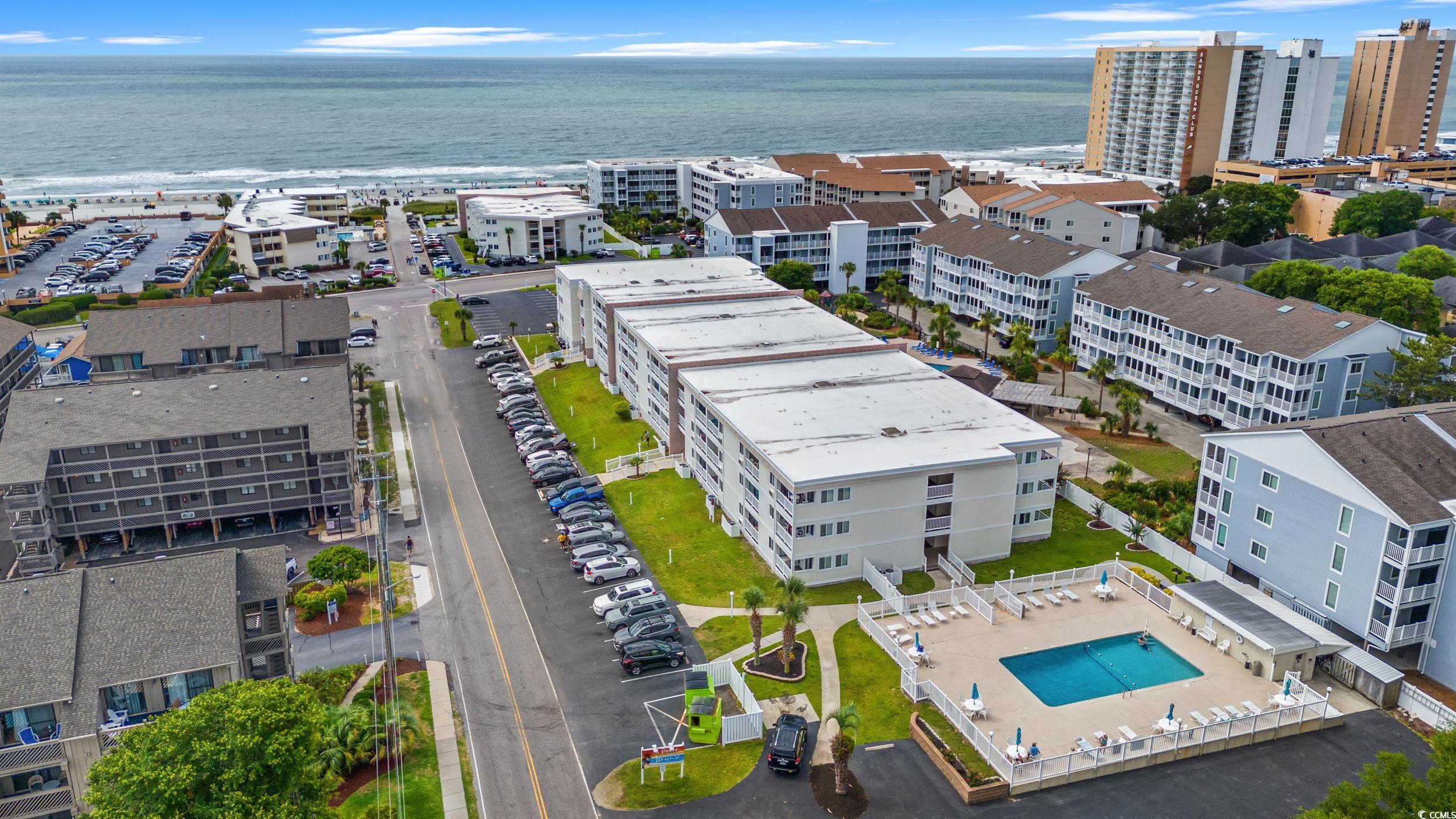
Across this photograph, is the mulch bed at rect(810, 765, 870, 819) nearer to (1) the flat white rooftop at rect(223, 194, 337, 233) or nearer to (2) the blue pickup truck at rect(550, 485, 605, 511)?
(2) the blue pickup truck at rect(550, 485, 605, 511)

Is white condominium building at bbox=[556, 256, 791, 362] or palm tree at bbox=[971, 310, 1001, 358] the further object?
palm tree at bbox=[971, 310, 1001, 358]

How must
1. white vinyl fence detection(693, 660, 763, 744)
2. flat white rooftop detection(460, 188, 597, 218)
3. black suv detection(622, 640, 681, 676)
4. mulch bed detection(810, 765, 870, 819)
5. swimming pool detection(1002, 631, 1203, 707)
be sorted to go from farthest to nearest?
flat white rooftop detection(460, 188, 597, 218) < black suv detection(622, 640, 681, 676) < swimming pool detection(1002, 631, 1203, 707) < white vinyl fence detection(693, 660, 763, 744) < mulch bed detection(810, 765, 870, 819)

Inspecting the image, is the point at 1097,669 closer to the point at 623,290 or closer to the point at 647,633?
the point at 647,633

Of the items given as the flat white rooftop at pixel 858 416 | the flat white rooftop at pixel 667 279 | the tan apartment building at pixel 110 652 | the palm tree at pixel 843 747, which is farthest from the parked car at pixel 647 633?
the flat white rooftop at pixel 667 279

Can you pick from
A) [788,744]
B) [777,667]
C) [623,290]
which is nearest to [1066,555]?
[777,667]

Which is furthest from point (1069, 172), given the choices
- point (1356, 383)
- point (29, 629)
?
point (29, 629)

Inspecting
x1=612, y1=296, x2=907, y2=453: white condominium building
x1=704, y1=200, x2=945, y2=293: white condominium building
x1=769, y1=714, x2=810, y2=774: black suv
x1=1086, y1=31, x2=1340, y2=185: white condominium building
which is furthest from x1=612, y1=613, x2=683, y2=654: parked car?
x1=1086, y1=31, x2=1340, y2=185: white condominium building
